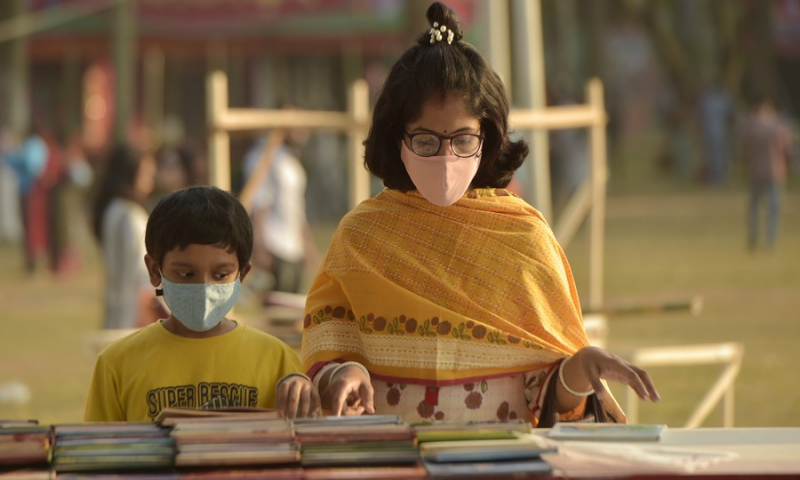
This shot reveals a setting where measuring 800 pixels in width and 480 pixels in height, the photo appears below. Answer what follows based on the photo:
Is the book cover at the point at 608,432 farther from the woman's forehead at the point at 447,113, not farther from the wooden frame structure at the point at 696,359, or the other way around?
the wooden frame structure at the point at 696,359

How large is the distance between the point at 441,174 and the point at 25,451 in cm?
114

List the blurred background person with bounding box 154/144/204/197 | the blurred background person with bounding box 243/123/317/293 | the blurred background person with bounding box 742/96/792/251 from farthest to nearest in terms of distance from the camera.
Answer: the blurred background person with bounding box 742/96/792/251, the blurred background person with bounding box 243/123/317/293, the blurred background person with bounding box 154/144/204/197

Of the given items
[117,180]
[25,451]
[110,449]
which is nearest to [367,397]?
[110,449]

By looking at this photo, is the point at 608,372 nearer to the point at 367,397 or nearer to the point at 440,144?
the point at 367,397

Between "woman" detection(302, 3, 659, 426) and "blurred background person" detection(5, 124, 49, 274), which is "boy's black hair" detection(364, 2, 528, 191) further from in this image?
"blurred background person" detection(5, 124, 49, 274)

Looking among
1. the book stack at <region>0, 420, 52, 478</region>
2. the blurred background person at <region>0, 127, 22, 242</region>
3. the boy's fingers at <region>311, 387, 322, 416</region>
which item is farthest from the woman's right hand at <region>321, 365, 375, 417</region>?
the blurred background person at <region>0, 127, 22, 242</region>

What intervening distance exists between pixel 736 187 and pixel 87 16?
1307 centimetres

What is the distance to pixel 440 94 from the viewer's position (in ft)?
10.9

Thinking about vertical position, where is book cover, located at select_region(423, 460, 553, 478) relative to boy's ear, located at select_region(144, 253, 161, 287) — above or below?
below

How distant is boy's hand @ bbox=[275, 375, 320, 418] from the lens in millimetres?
3002

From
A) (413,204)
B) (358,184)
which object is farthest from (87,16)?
(413,204)

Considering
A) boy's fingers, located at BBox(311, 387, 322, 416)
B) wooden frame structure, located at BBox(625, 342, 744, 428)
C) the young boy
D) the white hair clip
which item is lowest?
wooden frame structure, located at BBox(625, 342, 744, 428)

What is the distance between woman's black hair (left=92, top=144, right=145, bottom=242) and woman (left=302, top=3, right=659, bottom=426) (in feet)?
14.2

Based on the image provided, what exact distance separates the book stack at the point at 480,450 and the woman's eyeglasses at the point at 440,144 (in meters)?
0.69
